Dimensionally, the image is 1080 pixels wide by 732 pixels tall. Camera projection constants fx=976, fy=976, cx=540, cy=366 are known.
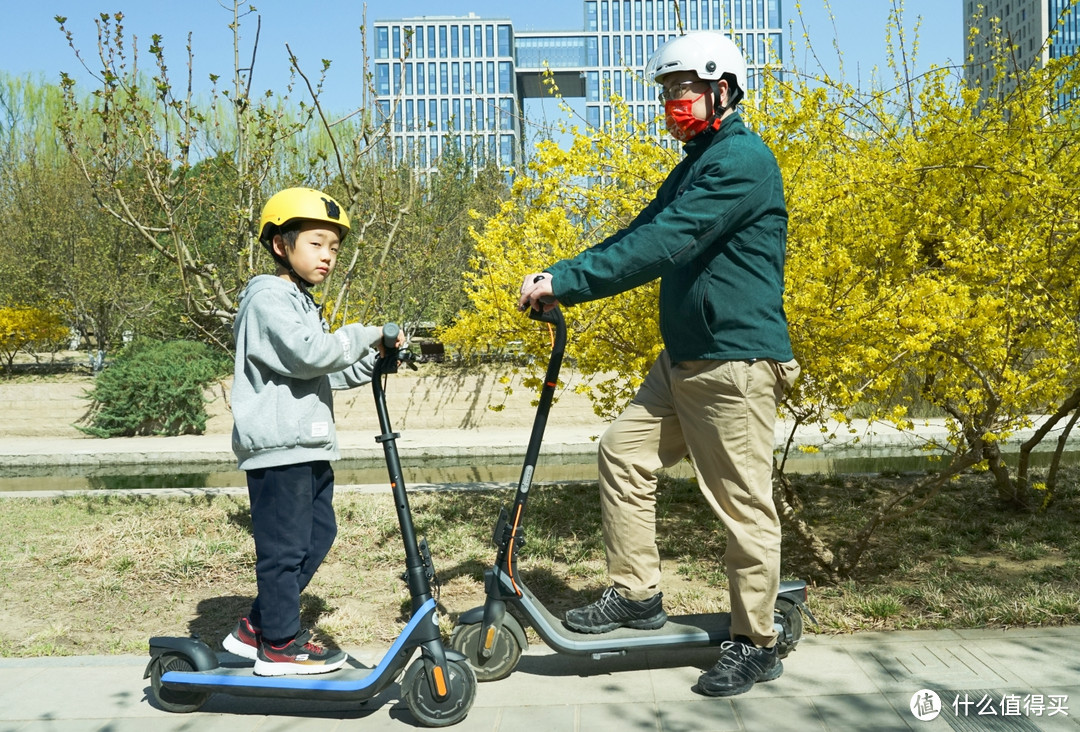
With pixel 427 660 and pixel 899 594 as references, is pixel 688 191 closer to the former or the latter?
pixel 427 660

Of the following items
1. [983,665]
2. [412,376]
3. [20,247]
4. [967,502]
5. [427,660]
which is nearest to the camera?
[427,660]

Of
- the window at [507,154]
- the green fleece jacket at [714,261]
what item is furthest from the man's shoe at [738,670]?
the window at [507,154]

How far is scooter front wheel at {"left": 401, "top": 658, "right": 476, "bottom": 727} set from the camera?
2.94 metres

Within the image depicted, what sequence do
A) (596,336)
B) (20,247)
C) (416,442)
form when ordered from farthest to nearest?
(20,247)
(416,442)
(596,336)

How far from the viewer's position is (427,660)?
2.97 m

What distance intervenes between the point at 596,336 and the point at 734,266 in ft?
6.50

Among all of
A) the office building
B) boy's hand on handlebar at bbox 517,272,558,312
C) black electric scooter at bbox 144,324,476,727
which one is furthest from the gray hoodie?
the office building

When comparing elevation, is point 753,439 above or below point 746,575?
above

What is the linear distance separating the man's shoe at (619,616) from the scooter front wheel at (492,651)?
226mm

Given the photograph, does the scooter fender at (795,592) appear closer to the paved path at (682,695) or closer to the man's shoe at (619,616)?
the paved path at (682,695)

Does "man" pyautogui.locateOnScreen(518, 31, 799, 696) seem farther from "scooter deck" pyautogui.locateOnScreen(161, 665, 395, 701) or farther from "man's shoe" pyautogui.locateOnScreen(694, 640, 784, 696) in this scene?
"scooter deck" pyautogui.locateOnScreen(161, 665, 395, 701)

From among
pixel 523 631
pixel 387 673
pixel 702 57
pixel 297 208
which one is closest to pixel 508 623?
pixel 523 631

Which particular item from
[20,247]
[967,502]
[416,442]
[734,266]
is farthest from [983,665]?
[20,247]

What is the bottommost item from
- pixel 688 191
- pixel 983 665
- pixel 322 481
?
pixel 983 665
